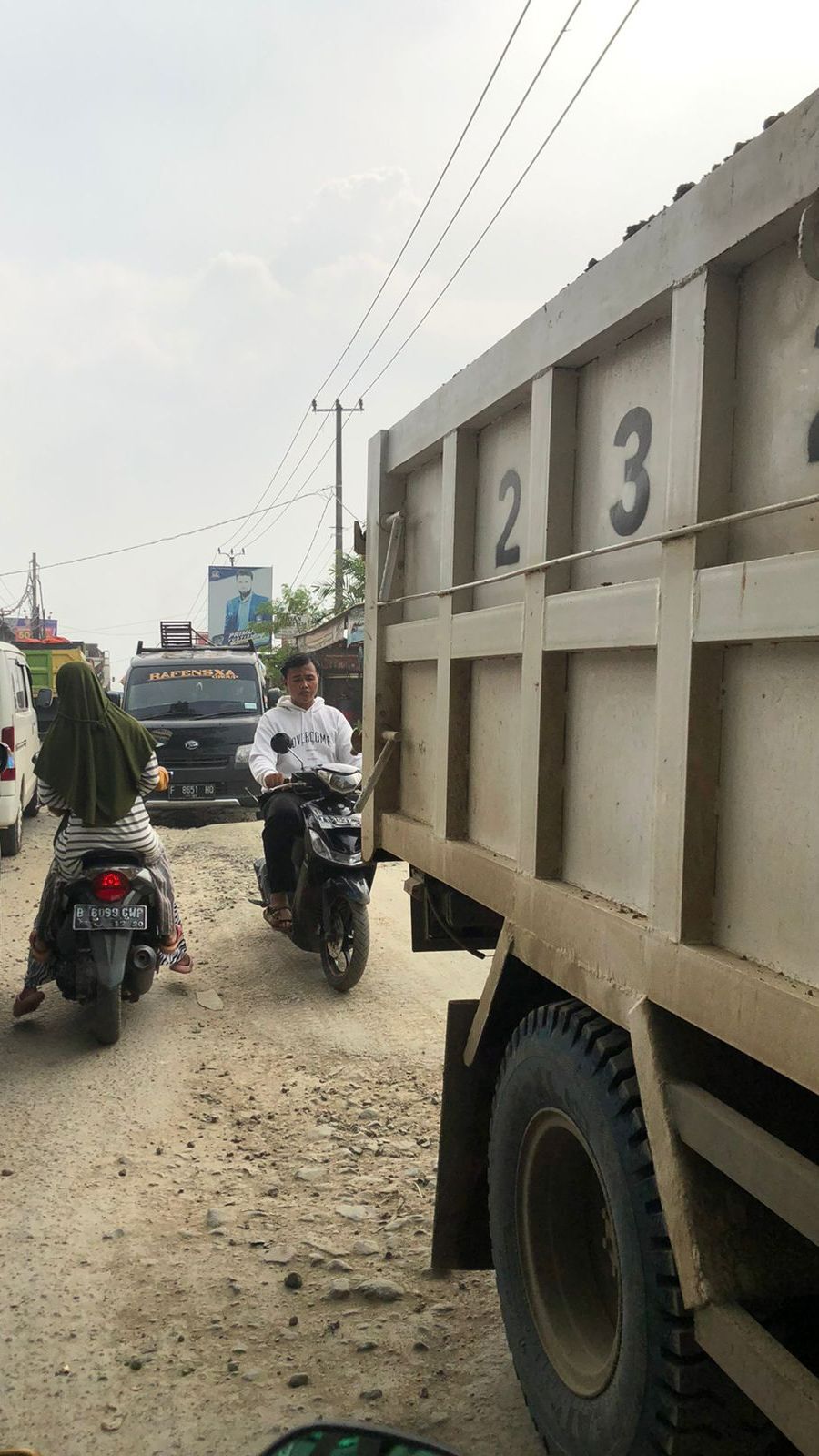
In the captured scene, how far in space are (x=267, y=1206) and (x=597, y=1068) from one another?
1966 millimetres

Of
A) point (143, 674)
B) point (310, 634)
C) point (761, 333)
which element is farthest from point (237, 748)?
point (310, 634)

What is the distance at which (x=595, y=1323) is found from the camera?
2422mm

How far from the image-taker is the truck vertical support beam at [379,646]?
12.1 ft

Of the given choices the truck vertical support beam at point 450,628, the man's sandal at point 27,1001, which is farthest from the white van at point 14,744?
the truck vertical support beam at point 450,628

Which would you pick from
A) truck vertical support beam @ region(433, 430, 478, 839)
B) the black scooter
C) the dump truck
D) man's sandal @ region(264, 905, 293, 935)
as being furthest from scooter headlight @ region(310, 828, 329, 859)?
the dump truck

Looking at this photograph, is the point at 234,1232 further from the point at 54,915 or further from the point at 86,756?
the point at 86,756

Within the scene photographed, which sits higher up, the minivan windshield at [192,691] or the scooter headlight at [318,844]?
the minivan windshield at [192,691]

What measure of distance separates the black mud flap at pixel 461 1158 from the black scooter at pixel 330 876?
113 inches

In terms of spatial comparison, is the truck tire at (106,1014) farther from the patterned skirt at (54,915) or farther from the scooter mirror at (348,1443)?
the scooter mirror at (348,1443)

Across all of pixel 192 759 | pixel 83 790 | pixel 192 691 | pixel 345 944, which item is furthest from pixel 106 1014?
pixel 192 691

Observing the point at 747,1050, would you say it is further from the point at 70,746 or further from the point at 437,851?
the point at 70,746

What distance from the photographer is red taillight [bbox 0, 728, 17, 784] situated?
959 centimetres

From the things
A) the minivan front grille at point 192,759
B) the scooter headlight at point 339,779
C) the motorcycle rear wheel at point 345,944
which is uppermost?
the scooter headlight at point 339,779

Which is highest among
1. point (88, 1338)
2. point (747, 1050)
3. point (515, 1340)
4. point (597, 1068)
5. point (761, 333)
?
point (761, 333)
